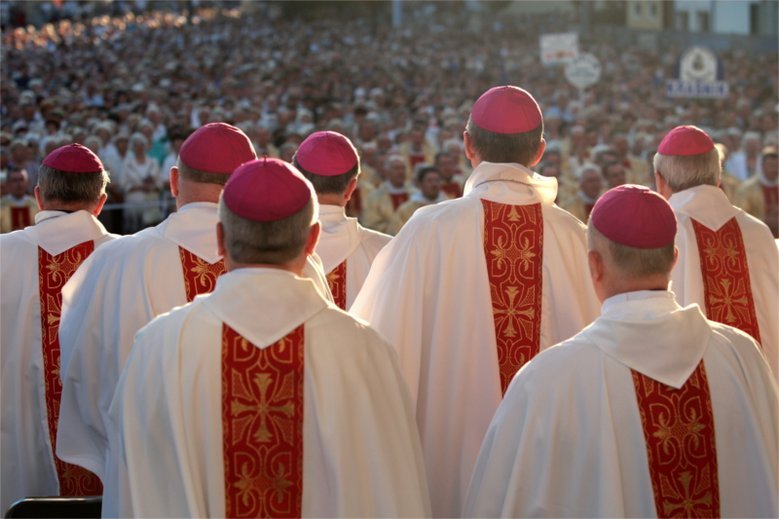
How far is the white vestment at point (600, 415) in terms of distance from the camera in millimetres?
2957

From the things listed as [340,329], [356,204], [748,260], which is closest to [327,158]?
[748,260]

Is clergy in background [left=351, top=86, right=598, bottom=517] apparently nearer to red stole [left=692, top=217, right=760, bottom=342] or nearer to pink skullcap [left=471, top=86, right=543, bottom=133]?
pink skullcap [left=471, top=86, right=543, bottom=133]

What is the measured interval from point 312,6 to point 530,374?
43.8 m

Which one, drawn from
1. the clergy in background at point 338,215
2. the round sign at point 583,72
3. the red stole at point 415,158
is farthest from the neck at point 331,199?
the round sign at point 583,72

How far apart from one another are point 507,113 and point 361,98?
19.2 m

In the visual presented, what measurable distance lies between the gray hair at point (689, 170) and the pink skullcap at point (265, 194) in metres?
2.34

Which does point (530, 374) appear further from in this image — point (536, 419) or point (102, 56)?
point (102, 56)

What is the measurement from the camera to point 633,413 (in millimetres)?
2990

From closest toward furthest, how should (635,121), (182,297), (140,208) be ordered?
(182,297) < (140,208) < (635,121)

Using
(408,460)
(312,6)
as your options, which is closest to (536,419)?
(408,460)

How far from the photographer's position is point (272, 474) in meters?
2.94

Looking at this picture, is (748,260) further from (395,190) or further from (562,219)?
(395,190)

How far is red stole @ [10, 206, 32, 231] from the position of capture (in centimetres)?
1087

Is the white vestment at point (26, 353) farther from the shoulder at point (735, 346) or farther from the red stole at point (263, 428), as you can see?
the shoulder at point (735, 346)
